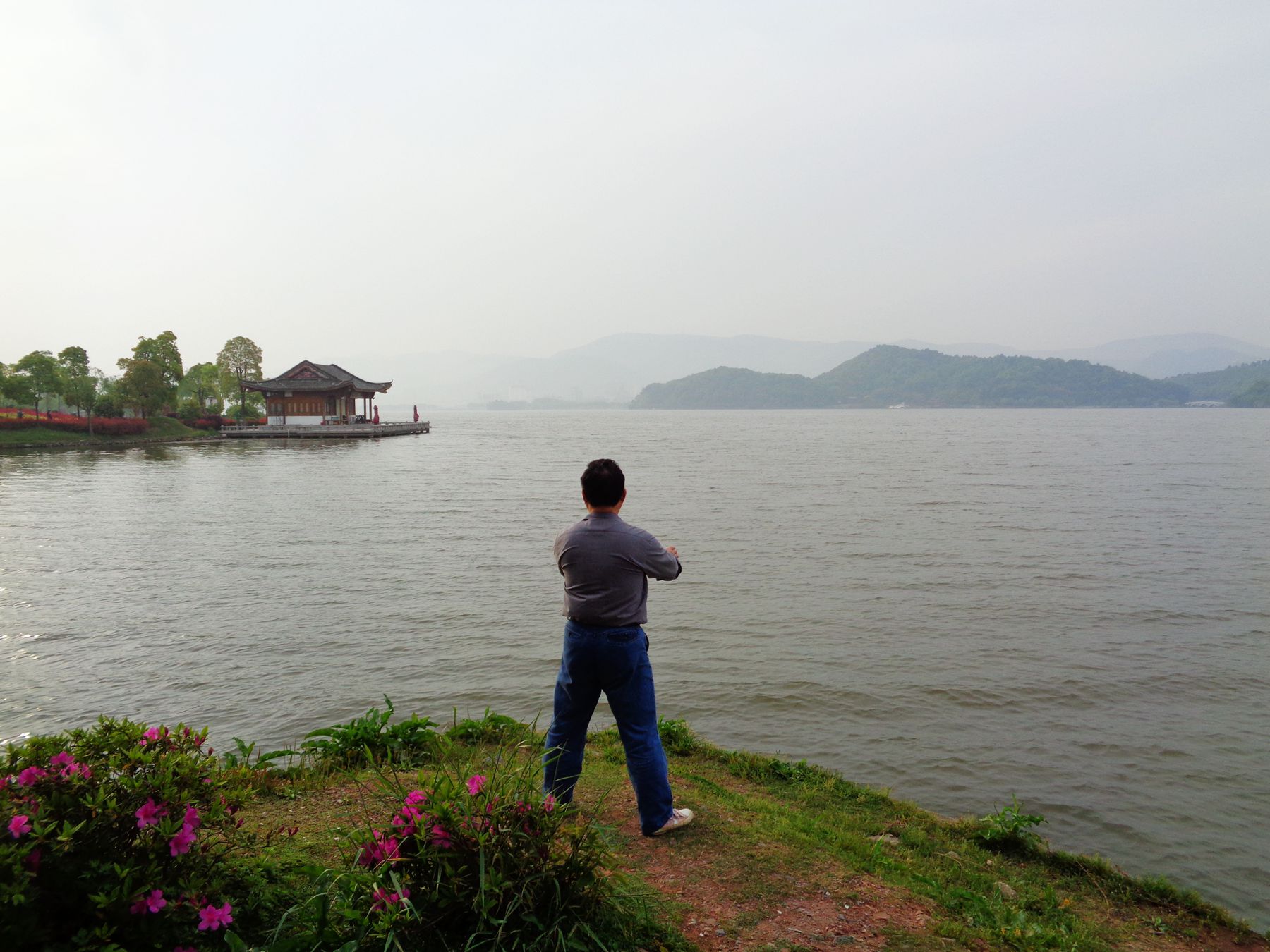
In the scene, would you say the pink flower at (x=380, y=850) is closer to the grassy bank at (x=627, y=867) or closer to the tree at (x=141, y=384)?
the grassy bank at (x=627, y=867)

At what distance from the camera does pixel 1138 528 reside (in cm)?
2056

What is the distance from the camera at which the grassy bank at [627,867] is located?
2.85 m

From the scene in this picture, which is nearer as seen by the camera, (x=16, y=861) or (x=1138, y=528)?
(x=16, y=861)

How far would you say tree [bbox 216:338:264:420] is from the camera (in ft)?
233

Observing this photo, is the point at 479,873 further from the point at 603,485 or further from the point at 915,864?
the point at 915,864

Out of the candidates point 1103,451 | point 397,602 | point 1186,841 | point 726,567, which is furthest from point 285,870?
point 1103,451

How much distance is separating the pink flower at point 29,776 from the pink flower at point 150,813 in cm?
32

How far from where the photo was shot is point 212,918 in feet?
8.41

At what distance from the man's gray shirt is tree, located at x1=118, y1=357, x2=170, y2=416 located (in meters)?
66.2

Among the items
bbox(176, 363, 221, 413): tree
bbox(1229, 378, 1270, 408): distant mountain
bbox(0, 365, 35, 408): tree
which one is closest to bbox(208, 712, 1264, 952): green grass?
bbox(0, 365, 35, 408): tree

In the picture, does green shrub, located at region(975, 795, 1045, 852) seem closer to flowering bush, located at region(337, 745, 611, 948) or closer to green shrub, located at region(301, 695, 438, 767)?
flowering bush, located at region(337, 745, 611, 948)

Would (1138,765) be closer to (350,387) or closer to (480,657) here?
(480,657)

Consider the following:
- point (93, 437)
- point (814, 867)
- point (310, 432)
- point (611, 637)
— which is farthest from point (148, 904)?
point (310, 432)

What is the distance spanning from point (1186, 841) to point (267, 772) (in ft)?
22.4
